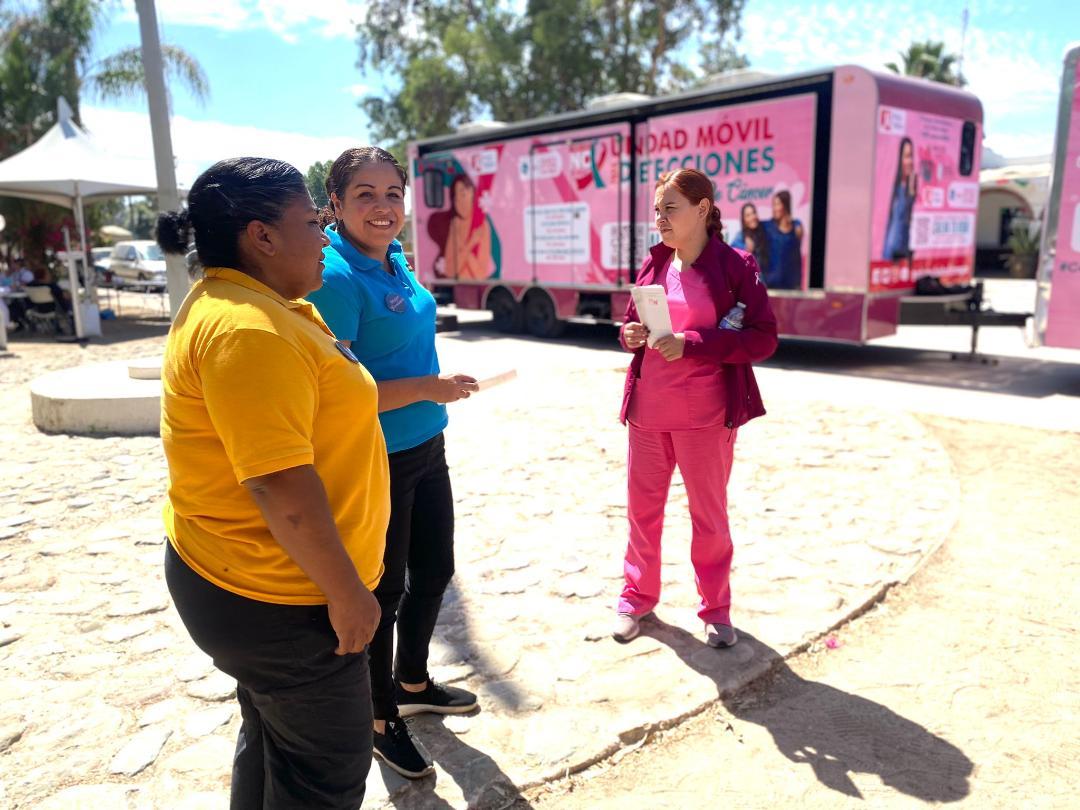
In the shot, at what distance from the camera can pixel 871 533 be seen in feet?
15.1

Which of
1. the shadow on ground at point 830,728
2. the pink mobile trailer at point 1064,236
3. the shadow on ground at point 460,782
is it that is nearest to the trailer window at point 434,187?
the pink mobile trailer at point 1064,236

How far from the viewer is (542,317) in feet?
45.1

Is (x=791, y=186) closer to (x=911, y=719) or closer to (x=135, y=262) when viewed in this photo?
(x=911, y=719)

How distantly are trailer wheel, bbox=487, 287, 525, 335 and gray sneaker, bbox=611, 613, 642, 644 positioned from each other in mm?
10857

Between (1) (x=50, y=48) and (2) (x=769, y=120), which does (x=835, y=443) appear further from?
(1) (x=50, y=48)

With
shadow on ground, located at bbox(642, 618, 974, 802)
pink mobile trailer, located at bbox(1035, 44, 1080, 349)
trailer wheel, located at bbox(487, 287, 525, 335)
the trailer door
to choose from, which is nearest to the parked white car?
trailer wheel, located at bbox(487, 287, 525, 335)

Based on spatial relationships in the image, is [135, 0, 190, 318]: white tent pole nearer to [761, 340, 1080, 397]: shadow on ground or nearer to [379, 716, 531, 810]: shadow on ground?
[379, 716, 531, 810]: shadow on ground

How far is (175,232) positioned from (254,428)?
512 mm

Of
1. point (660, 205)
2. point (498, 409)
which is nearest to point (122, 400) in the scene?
point (498, 409)

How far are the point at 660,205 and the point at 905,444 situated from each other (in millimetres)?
4140

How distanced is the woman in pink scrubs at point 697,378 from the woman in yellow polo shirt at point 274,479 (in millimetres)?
1693

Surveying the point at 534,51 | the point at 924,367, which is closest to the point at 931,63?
the point at 534,51

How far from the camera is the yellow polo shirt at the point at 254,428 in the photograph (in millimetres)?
1442

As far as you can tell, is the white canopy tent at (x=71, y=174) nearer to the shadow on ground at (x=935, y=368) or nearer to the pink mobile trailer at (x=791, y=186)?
the pink mobile trailer at (x=791, y=186)
